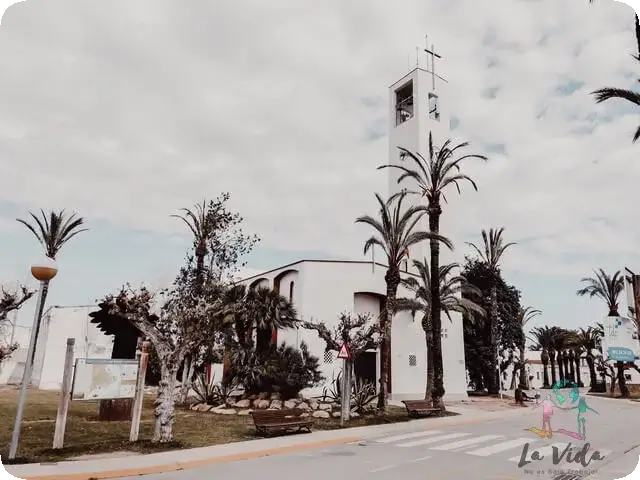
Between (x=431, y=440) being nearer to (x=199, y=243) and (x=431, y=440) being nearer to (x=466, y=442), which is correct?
(x=466, y=442)

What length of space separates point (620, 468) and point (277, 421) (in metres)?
9.35

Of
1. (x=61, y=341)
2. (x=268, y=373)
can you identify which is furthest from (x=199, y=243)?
(x=61, y=341)

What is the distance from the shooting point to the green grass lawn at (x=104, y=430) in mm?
12133

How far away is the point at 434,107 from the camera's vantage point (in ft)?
135

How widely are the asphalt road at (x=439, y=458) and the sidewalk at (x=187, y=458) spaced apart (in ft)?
1.53

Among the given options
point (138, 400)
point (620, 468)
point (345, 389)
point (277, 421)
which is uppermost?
point (345, 389)

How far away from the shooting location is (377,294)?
34.2 m

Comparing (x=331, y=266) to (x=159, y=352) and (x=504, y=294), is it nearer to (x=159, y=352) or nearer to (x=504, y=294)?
(x=159, y=352)

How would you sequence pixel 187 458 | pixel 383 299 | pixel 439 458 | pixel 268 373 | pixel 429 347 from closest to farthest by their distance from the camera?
pixel 187 458
pixel 439 458
pixel 268 373
pixel 429 347
pixel 383 299

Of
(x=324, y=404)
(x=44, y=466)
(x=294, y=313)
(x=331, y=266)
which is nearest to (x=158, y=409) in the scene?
(x=44, y=466)

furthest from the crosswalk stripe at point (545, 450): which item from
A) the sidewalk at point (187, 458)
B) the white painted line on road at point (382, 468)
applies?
the sidewalk at point (187, 458)

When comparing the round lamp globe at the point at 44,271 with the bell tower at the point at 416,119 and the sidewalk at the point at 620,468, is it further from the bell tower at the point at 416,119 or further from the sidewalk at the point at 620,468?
the bell tower at the point at 416,119

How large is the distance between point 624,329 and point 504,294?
3219cm

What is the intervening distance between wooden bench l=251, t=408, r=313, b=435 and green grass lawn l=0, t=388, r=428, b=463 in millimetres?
499
